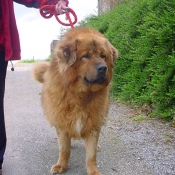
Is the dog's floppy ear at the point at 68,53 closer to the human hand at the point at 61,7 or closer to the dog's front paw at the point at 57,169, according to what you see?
the human hand at the point at 61,7

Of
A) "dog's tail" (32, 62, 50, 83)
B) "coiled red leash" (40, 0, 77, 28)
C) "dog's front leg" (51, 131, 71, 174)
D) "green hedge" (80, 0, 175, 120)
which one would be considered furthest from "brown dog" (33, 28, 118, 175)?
"green hedge" (80, 0, 175, 120)

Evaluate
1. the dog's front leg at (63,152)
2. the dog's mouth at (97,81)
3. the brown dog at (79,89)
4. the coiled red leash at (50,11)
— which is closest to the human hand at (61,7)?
the coiled red leash at (50,11)

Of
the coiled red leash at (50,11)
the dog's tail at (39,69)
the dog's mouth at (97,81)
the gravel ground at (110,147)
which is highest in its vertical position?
the coiled red leash at (50,11)

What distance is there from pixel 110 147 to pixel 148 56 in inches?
85.7

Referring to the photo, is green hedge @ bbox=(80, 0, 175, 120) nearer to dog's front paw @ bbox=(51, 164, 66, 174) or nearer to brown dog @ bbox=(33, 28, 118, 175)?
brown dog @ bbox=(33, 28, 118, 175)

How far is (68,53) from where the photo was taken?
144 inches

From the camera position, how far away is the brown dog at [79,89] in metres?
3.66

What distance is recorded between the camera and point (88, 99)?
385 cm

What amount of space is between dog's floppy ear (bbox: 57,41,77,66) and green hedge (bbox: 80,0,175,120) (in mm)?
Answer: 2055

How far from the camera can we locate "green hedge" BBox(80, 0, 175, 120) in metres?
5.40

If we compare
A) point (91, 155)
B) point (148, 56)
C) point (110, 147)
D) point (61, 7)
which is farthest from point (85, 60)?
point (148, 56)

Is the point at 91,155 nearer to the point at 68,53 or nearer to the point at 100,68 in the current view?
the point at 100,68

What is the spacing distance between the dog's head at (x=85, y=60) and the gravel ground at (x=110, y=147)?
1.07m

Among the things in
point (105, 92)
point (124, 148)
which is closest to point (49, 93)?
point (105, 92)
